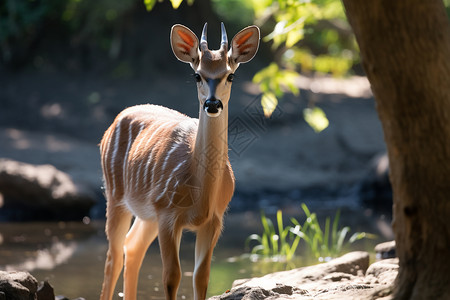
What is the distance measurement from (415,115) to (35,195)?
267 inches

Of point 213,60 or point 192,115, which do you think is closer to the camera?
point 213,60

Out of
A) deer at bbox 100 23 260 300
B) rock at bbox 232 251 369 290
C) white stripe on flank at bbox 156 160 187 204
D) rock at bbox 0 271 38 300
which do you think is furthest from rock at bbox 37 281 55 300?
rock at bbox 232 251 369 290

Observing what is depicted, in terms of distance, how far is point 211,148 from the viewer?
3.96m

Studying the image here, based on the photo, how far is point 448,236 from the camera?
9.30 feet

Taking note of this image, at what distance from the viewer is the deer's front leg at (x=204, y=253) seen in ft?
13.6

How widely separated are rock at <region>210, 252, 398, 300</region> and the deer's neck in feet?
2.22

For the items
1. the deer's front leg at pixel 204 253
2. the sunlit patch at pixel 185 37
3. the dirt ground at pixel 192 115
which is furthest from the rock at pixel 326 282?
the dirt ground at pixel 192 115

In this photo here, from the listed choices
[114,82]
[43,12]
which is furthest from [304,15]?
[43,12]

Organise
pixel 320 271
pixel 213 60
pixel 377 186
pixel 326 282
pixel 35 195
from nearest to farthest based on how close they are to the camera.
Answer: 1. pixel 213 60
2. pixel 326 282
3. pixel 320 271
4. pixel 35 195
5. pixel 377 186

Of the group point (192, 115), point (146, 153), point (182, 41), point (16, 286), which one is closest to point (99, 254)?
point (146, 153)

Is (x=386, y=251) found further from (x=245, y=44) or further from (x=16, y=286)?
(x=16, y=286)

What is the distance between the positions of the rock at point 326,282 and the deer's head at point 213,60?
1.02 m

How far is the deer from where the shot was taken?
395 cm

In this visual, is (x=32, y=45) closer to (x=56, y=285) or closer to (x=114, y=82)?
(x=114, y=82)
